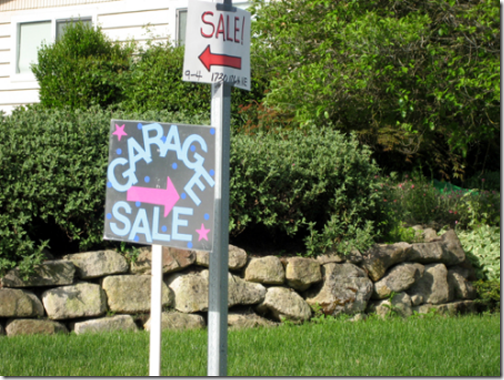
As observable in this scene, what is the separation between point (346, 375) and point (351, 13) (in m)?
4.84

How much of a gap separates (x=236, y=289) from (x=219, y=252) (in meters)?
2.40

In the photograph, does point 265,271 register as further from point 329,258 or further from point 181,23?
point 181,23

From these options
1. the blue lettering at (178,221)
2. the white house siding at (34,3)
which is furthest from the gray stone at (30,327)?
the white house siding at (34,3)

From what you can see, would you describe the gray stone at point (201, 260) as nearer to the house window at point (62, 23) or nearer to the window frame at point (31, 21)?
the window frame at point (31, 21)

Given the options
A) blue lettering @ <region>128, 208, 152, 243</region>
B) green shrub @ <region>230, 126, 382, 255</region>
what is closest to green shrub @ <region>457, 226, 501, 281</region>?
green shrub @ <region>230, 126, 382, 255</region>

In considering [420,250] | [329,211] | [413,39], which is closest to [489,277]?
[420,250]

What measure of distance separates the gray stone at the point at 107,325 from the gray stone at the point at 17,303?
1.42 feet

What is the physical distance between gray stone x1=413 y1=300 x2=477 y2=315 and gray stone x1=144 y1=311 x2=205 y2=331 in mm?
2590

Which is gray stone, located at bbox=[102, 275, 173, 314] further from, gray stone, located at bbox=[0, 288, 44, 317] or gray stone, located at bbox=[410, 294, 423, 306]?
gray stone, located at bbox=[410, 294, 423, 306]

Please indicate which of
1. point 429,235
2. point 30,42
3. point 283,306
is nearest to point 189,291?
point 283,306

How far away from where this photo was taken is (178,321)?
504 centimetres

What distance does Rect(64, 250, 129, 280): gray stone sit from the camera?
499 centimetres

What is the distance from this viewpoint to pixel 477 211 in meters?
7.97

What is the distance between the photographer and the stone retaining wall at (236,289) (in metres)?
4.80
